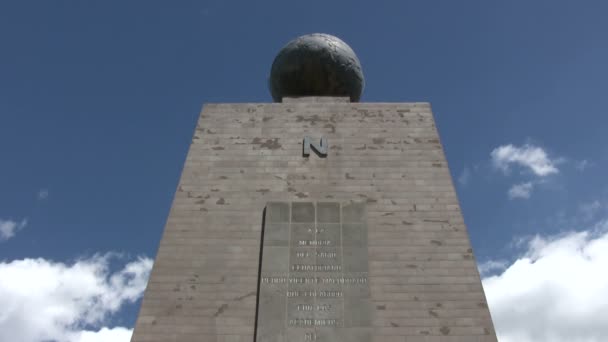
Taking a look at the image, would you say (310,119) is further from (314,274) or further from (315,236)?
(314,274)

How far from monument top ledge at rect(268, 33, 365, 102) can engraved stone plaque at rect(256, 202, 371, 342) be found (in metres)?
4.05

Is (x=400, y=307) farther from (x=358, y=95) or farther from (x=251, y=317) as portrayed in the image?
(x=358, y=95)

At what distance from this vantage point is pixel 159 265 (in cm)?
977

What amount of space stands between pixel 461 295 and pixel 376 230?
1787 mm

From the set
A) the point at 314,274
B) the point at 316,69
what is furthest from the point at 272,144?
the point at 314,274

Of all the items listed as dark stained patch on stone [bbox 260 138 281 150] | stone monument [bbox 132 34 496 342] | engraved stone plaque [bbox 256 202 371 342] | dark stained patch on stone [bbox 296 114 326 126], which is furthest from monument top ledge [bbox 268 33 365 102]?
engraved stone plaque [bbox 256 202 371 342]

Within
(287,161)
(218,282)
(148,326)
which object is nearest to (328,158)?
(287,161)

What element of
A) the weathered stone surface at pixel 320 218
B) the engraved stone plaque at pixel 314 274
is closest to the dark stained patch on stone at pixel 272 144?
the weathered stone surface at pixel 320 218

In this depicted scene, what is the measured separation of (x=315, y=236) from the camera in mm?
10070

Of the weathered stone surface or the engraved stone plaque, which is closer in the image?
the engraved stone plaque

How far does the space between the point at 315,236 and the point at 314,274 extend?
76 cm

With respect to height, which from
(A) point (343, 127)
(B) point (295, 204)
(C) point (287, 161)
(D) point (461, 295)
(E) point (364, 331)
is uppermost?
(A) point (343, 127)

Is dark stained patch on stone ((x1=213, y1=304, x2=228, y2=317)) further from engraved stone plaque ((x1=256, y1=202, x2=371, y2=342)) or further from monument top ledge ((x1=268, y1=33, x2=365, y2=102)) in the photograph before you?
monument top ledge ((x1=268, y1=33, x2=365, y2=102))

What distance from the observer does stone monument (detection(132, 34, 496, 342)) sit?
9.02 meters
